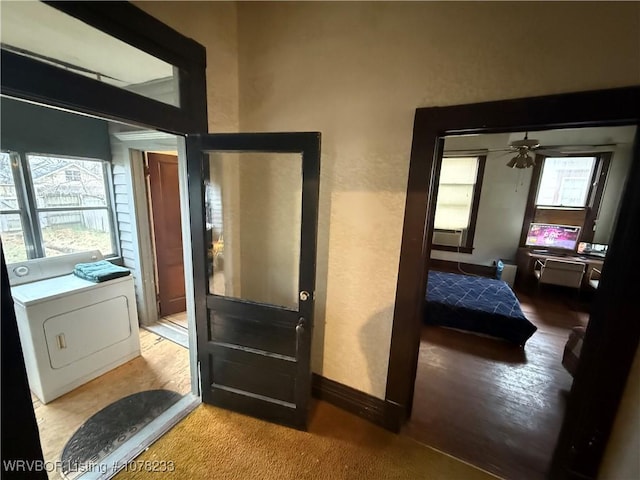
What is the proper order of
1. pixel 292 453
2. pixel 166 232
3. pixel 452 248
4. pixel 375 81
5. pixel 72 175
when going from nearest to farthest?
pixel 375 81 < pixel 292 453 < pixel 72 175 < pixel 166 232 < pixel 452 248

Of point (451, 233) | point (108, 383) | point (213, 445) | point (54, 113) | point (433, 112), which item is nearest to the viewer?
point (433, 112)

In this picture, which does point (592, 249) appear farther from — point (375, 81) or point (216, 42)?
point (216, 42)

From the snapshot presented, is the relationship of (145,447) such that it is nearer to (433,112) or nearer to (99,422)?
(99,422)

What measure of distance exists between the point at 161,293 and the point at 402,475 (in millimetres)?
3034

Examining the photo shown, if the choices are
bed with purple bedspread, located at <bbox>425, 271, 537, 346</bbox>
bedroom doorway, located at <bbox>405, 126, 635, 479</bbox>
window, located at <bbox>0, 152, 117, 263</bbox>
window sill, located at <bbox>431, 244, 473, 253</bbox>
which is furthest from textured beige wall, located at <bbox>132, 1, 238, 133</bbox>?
window sill, located at <bbox>431, 244, 473, 253</bbox>

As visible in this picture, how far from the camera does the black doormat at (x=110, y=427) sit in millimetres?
1598

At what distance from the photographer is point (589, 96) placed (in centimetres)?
A: 114

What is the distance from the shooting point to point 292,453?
1675 millimetres

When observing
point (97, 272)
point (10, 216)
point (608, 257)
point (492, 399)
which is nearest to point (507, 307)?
point (492, 399)

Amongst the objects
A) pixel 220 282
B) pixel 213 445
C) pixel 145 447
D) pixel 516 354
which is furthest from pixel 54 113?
pixel 516 354

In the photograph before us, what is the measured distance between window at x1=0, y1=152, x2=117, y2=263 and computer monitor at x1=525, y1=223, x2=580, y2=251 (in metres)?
6.48

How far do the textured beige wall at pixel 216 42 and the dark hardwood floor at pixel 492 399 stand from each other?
259cm

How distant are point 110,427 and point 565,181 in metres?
6.65

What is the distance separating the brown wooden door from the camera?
118 inches
